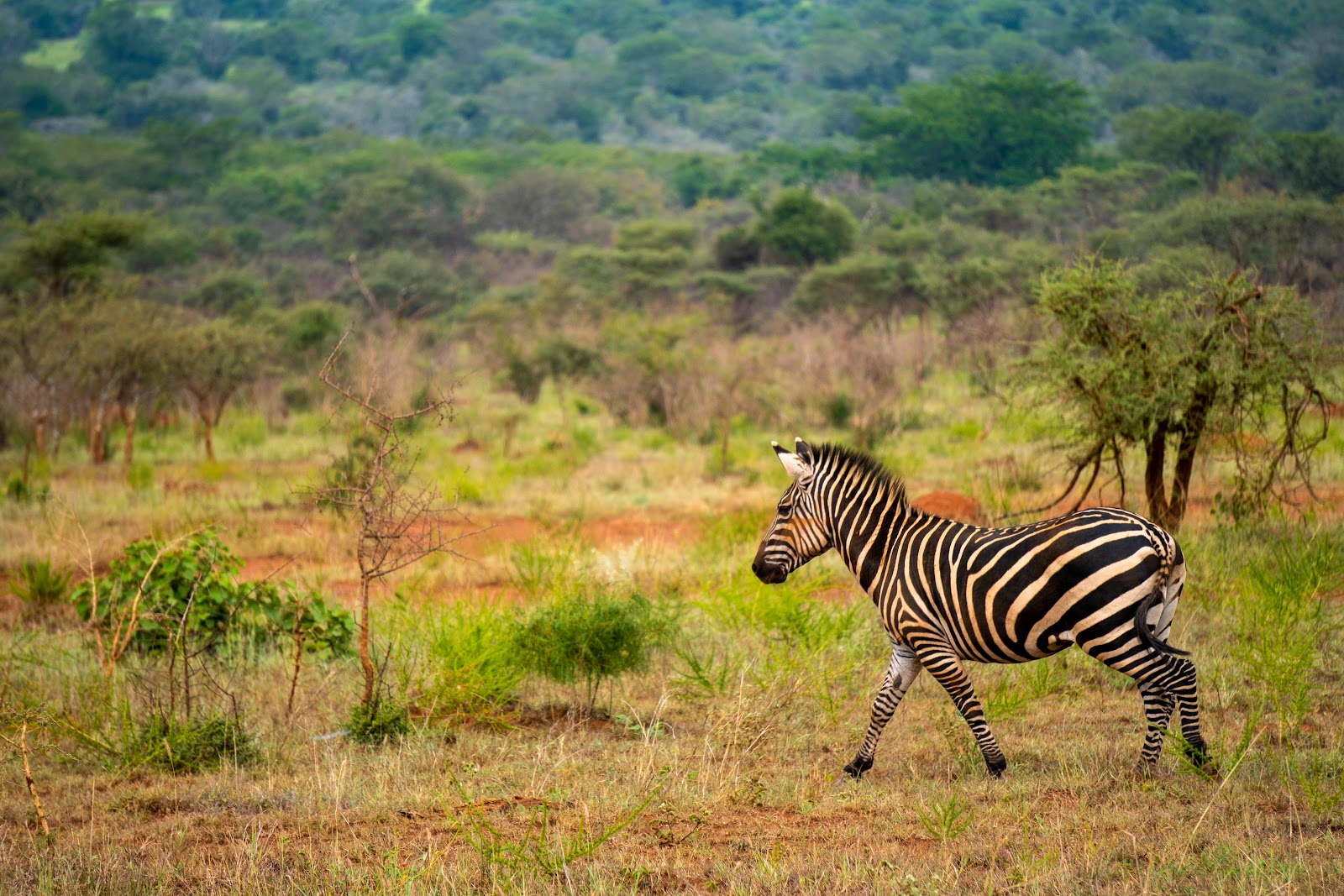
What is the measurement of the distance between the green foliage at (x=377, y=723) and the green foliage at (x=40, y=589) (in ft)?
12.8

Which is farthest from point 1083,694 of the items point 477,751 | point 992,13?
point 992,13

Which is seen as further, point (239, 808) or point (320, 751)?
point (320, 751)

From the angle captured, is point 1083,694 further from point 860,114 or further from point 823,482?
point 860,114

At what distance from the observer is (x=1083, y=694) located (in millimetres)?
6234

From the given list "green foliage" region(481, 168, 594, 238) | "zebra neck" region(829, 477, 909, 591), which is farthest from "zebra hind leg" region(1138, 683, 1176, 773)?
"green foliage" region(481, 168, 594, 238)

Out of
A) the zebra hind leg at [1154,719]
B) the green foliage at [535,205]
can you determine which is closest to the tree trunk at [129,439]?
the zebra hind leg at [1154,719]

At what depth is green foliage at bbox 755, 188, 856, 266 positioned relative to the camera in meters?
33.1

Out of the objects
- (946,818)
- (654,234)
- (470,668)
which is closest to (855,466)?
(946,818)

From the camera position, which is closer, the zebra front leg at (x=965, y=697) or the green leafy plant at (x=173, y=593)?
the zebra front leg at (x=965, y=697)

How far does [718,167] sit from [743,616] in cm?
4775

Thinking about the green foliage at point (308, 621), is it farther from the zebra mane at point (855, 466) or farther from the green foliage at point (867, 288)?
the green foliage at point (867, 288)

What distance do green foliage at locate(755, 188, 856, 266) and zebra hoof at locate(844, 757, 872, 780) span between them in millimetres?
28667

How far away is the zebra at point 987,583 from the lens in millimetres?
4617

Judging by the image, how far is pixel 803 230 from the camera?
3300 cm
